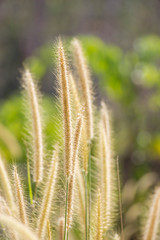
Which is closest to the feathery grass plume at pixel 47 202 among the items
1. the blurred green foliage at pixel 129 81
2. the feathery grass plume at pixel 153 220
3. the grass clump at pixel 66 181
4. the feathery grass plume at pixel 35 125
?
the grass clump at pixel 66 181

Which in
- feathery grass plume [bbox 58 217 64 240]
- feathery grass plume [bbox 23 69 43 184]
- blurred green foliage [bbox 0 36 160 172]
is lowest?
feathery grass plume [bbox 58 217 64 240]

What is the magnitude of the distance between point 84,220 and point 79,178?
109mm

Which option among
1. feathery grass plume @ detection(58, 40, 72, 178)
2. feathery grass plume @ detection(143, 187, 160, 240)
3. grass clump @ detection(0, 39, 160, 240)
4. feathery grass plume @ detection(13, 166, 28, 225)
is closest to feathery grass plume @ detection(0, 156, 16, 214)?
grass clump @ detection(0, 39, 160, 240)

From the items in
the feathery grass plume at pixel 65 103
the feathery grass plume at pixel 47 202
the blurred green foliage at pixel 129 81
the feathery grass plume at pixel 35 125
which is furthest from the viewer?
the blurred green foliage at pixel 129 81

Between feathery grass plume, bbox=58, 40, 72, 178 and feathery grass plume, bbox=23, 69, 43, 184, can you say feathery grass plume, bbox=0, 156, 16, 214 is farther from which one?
feathery grass plume, bbox=58, 40, 72, 178

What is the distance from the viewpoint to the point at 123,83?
3.70m

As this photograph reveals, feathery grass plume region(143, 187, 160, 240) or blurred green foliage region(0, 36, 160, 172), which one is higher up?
blurred green foliage region(0, 36, 160, 172)

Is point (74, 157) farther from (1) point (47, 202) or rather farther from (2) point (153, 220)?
(2) point (153, 220)

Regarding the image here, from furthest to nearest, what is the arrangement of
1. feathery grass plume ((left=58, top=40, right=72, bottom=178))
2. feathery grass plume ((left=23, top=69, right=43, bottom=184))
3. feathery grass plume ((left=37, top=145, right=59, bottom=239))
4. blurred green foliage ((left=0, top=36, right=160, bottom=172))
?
1. blurred green foliage ((left=0, top=36, right=160, bottom=172))
2. feathery grass plume ((left=23, top=69, right=43, bottom=184))
3. feathery grass plume ((left=37, top=145, right=59, bottom=239))
4. feathery grass plume ((left=58, top=40, right=72, bottom=178))

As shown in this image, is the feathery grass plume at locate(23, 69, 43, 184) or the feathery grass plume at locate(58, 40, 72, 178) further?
the feathery grass plume at locate(23, 69, 43, 184)

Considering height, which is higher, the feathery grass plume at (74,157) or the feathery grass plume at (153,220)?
the feathery grass plume at (74,157)

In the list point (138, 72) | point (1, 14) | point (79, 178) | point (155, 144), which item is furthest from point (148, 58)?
point (1, 14)

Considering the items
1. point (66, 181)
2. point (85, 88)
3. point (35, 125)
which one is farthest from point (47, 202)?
point (85, 88)

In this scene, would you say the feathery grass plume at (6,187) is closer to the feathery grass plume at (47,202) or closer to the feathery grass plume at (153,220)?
the feathery grass plume at (47,202)
